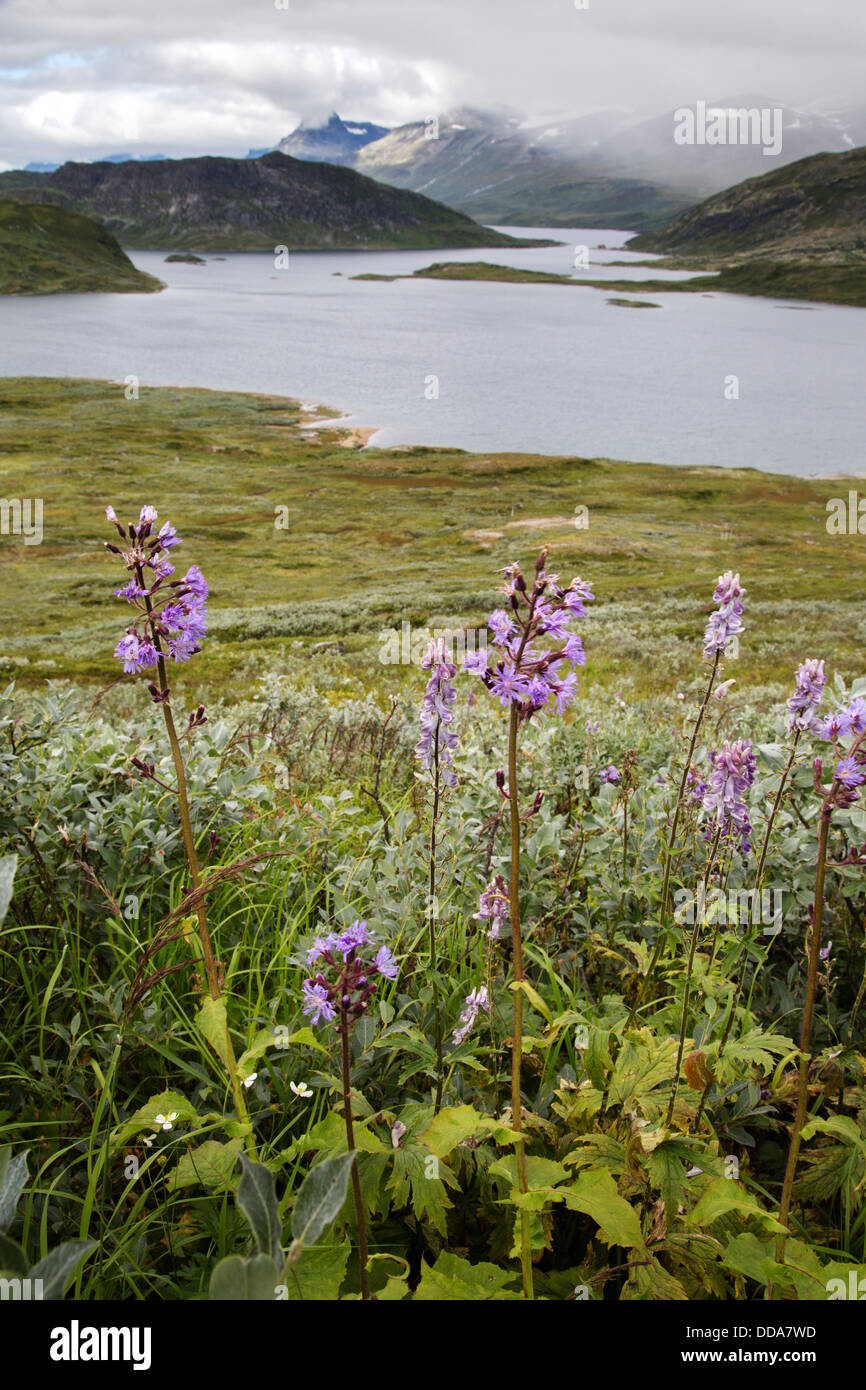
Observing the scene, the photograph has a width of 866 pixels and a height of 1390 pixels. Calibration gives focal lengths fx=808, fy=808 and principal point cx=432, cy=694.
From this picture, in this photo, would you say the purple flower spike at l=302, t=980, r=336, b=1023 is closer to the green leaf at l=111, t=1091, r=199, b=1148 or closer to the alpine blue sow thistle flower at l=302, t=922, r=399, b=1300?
the alpine blue sow thistle flower at l=302, t=922, r=399, b=1300

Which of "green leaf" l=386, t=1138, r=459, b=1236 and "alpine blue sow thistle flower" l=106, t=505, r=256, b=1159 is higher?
"alpine blue sow thistle flower" l=106, t=505, r=256, b=1159

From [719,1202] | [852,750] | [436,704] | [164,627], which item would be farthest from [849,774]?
[164,627]

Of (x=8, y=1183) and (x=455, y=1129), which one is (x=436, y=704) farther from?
(x=8, y=1183)

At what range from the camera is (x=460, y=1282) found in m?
2.17

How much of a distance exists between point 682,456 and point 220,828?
9119cm

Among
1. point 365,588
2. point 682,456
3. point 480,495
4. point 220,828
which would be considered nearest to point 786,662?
point 365,588

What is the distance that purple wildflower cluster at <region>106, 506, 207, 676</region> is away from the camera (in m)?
2.46

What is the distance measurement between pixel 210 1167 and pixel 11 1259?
1.66 metres

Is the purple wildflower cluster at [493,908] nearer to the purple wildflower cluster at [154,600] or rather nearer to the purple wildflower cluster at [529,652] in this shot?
the purple wildflower cluster at [529,652]

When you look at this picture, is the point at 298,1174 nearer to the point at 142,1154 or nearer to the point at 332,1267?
the point at 142,1154

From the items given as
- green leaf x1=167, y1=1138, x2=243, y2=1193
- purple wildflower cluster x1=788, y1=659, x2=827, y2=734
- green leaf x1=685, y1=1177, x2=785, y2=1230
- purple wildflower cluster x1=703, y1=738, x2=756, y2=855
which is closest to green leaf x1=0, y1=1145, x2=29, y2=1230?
green leaf x1=167, y1=1138, x2=243, y2=1193

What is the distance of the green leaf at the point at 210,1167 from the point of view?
2.47m

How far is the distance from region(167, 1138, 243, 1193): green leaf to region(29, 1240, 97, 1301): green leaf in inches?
56.3

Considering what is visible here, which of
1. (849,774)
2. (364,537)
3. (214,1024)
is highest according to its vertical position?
(364,537)
